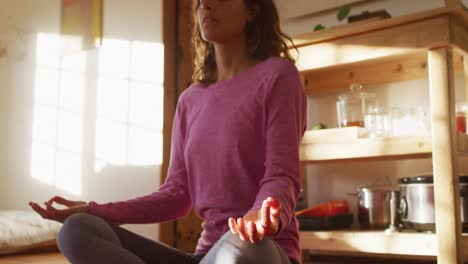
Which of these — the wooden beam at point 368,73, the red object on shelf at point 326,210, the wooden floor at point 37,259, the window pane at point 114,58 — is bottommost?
the wooden floor at point 37,259

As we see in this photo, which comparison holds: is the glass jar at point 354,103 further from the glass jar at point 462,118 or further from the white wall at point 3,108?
the white wall at point 3,108

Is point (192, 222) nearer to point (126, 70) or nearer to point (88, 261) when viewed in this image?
point (126, 70)

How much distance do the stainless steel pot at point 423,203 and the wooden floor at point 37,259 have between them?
56.9 inches

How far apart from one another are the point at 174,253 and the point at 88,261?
0.61ft

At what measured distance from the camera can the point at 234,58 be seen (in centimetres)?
109

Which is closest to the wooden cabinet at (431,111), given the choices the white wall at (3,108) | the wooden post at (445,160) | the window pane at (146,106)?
the wooden post at (445,160)

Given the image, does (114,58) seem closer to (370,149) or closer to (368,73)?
(368,73)

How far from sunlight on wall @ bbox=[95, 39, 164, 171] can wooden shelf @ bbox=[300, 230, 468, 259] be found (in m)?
1.06

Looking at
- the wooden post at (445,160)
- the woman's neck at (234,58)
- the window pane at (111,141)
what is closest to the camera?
the woman's neck at (234,58)

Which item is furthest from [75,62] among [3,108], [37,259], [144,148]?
[37,259]

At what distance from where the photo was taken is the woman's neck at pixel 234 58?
3.53 feet

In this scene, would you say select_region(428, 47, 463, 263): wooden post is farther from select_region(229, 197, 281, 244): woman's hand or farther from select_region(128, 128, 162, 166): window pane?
select_region(128, 128, 162, 166): window pane

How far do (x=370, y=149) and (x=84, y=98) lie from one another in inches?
76.0

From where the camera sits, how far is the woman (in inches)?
31.8
